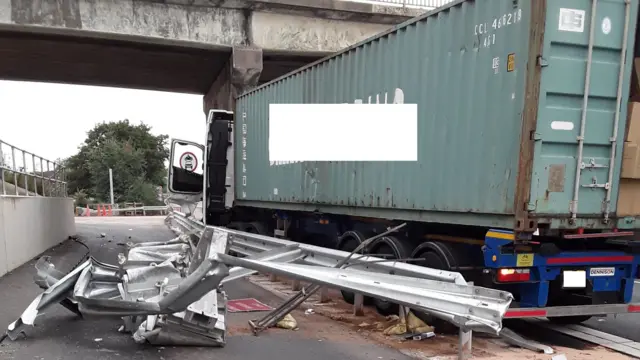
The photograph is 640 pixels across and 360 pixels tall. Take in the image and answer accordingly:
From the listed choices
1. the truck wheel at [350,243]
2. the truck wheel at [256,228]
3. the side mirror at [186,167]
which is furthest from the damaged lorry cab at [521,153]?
the side mirror at [186,167]

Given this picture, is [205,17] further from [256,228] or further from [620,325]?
[620,325]

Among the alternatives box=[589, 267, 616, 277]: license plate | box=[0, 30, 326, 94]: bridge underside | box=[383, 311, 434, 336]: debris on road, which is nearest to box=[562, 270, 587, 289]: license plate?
box=[589, 267, 616, 277]: license plate

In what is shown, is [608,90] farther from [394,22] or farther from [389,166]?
[394,22]

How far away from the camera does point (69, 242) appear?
48.1ft

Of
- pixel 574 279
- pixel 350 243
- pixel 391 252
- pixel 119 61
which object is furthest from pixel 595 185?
pixel 119 61

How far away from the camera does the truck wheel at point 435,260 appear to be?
18.7 ft

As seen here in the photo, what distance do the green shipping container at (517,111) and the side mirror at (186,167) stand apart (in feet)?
20.6

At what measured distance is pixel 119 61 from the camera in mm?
16469

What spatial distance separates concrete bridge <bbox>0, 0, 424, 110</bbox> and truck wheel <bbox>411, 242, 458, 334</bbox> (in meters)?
9.20

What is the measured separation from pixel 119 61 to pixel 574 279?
15067 millimetres

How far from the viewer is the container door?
15.6ft

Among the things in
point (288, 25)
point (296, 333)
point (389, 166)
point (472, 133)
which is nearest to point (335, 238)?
point (389, 166)

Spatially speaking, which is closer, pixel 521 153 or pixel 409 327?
pixel 521 153

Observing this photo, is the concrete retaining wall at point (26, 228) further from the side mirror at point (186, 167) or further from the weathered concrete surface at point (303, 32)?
the weathered concrete surface at point (303, 32)
